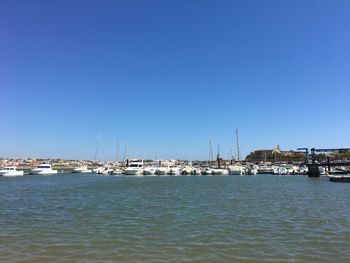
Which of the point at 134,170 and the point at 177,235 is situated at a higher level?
the point at 134,170

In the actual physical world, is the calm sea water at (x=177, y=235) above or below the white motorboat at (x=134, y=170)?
below

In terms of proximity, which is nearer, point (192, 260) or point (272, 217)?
point (192, 260)

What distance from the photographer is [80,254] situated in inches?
595

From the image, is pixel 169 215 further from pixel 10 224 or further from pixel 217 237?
pixel 10 224

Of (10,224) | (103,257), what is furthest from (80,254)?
(10,224)

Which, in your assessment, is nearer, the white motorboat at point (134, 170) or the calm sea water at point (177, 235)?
the calm sea water at point (177, 235)

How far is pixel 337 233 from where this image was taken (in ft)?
63.6

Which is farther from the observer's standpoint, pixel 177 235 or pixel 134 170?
pixel 134 170

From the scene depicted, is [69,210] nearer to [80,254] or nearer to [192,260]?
[80,254]

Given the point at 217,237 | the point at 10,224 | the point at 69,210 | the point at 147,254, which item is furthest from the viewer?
the point at 69,210

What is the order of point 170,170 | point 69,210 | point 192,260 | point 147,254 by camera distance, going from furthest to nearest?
1. point 170,170
2. point 69,210
3. point 147,254
4. point 192,260

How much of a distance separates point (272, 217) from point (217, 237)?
A: 27.8 feet

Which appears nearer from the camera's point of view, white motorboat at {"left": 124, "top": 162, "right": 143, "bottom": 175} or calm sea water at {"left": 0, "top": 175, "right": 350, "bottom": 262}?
calm sea water at {"left": 0, "top": 175, "right": 350, "bottom": 262}

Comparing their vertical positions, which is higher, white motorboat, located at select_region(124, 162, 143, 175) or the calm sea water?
white motorboat, located at select_region(124, 162, 143, 175)
